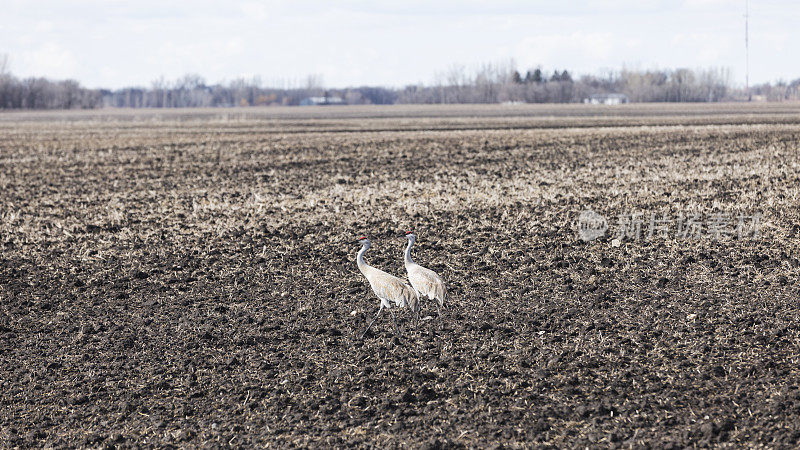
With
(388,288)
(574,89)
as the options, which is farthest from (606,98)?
(388,288)

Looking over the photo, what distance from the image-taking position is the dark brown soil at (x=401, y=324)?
6215 millimetres

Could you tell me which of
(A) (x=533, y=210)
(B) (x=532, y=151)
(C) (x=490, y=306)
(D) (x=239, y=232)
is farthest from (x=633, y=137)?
(C) (x=490, y=306)

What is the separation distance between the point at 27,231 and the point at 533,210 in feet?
33.2

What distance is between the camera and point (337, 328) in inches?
324

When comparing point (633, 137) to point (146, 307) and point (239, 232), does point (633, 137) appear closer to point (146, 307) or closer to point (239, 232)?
point (239, 232)

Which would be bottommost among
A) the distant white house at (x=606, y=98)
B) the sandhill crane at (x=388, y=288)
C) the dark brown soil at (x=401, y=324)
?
the dark brown soil at (x=401, y=324)
